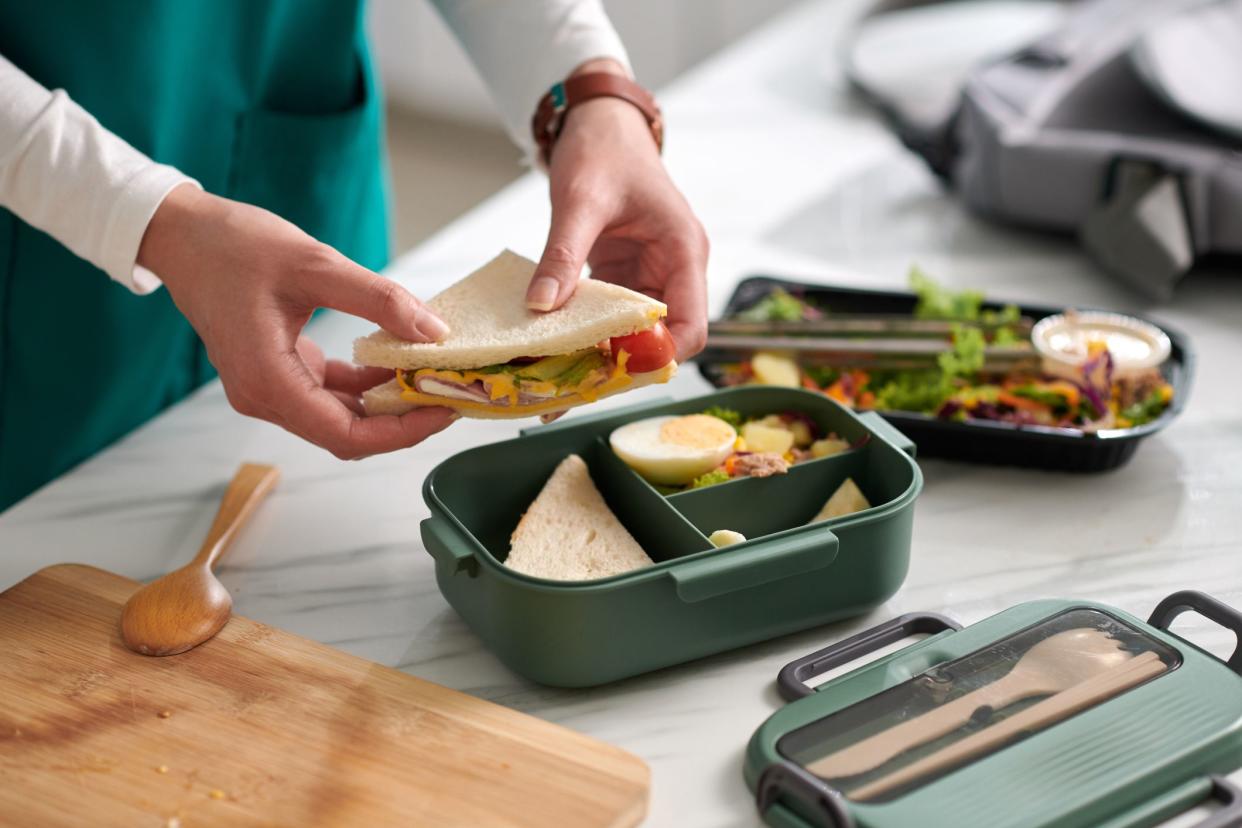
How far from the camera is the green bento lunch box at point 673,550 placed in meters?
1.24

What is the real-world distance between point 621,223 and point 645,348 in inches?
10.8

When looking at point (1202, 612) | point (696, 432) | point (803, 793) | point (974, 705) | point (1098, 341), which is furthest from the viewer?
point (1098, 341)

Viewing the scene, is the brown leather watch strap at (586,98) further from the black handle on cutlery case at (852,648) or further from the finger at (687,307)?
the black handle on cutlery case at (852,648)

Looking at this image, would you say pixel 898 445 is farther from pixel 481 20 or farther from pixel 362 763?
pixel 481 20

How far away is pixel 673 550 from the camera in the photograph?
1.41 metres

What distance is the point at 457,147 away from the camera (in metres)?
6.08

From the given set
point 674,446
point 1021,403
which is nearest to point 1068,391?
point 1021,403

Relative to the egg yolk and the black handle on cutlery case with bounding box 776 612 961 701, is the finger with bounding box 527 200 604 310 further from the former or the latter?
the black handle on cutlery case with bounding box 776 612 961 701

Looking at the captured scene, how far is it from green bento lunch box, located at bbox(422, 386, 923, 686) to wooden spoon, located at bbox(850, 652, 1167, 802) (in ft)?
0.77

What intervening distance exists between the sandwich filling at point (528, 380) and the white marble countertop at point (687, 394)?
0.80 feet

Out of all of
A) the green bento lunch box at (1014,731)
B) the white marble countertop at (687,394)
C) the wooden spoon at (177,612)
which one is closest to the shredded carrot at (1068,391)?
the white marble countertop at (687,394)

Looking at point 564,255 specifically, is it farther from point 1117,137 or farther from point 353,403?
point 1117,137

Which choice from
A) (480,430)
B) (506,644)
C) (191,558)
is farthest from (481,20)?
(506,644)

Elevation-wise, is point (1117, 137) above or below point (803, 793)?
above
